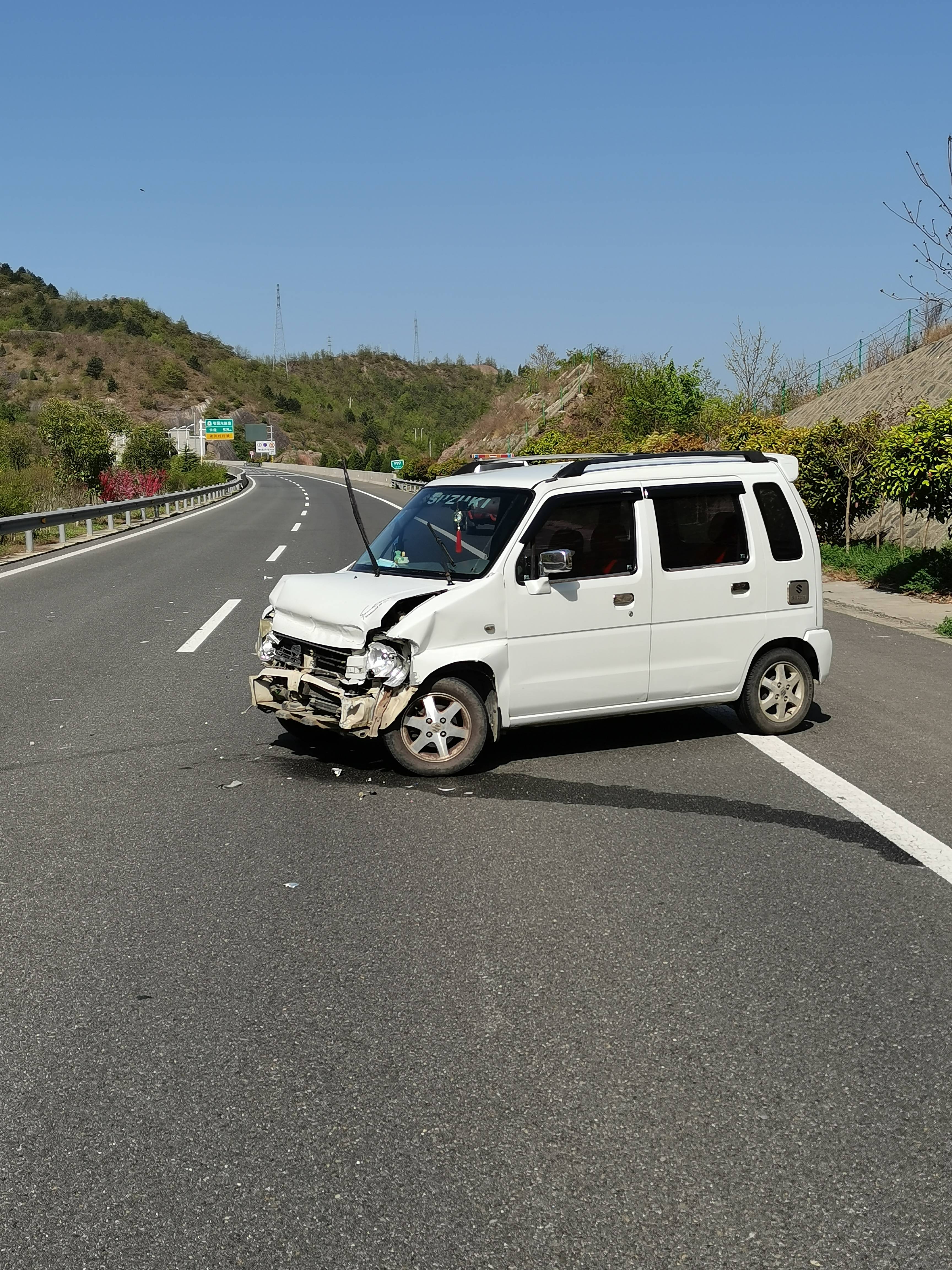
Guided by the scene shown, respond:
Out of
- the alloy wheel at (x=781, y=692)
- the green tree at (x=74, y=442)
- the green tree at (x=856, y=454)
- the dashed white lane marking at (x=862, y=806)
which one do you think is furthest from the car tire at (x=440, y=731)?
the green tree at (x=74, y=442)

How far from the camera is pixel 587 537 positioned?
24.0 feet

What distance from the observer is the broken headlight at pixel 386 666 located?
6.64 m

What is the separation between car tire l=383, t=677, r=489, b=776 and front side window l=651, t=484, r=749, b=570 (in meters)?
1.65

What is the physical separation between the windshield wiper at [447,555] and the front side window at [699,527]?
1341mm

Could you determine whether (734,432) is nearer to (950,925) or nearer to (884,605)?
(884,605)

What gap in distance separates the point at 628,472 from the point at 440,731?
6.92ft

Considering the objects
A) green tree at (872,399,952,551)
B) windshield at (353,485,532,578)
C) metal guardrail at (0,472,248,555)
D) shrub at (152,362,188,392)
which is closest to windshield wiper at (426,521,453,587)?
windshield at (353,485,532,578)

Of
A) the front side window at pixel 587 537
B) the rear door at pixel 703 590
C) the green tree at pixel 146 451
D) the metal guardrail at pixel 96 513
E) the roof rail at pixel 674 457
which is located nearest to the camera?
the front side window at pixel 587 537

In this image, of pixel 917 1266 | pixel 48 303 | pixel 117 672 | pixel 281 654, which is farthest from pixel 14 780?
pixel 48 303

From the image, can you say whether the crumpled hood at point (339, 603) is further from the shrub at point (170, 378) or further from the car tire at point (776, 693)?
the shrub at point (170, 378)

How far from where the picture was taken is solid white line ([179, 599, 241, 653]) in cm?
1148

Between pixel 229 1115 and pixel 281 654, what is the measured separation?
13.8ft

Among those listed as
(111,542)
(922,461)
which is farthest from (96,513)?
(922,461)

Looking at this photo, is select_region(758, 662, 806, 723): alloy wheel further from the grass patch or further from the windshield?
the grass patch
